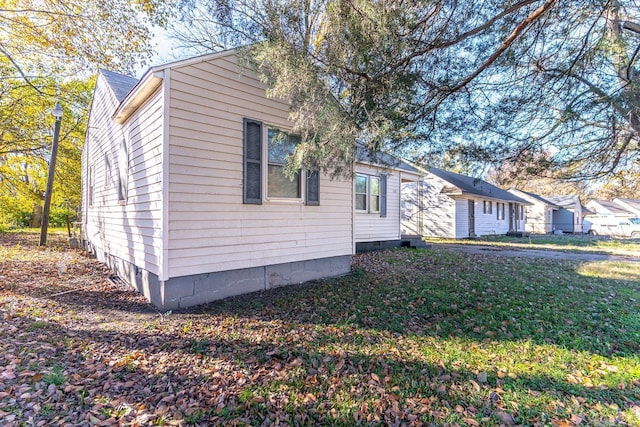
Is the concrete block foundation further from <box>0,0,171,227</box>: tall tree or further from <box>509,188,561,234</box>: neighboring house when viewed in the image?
<box>509,188,561,234</box>: neighboring house

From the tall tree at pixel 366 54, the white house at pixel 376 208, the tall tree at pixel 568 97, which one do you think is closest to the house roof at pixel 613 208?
the white house at pixel 376 208

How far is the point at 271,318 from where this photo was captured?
4.46 metres

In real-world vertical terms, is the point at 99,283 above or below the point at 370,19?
below

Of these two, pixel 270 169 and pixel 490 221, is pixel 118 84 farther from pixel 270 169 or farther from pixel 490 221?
pixel 490 221

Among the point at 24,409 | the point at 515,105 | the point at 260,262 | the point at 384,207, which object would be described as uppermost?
the point at 515,105

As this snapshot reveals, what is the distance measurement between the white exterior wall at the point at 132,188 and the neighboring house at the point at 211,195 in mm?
33

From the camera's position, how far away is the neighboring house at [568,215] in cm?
3341

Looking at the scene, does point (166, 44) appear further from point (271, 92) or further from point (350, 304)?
point (350, 304)

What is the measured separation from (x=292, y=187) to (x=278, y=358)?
3.64m

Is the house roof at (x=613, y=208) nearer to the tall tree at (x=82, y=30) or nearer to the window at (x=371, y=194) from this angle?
the window at (x=371, y=194)

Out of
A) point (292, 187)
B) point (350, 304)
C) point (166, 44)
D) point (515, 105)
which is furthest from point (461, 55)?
point (166, 44)

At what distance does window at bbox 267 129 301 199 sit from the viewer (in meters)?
5.89

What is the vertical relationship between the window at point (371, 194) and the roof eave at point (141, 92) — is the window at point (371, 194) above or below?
below

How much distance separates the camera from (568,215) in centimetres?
3384
